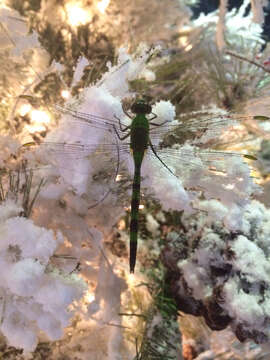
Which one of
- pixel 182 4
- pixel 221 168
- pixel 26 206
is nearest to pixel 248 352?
pixel 221 168

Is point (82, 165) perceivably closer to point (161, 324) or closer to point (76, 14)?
point (161, 324)

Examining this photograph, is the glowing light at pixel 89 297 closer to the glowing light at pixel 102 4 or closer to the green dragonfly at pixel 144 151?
the green dragonfly at pixel 144 151

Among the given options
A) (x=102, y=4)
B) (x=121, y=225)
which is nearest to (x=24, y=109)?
(x=121, y=225)

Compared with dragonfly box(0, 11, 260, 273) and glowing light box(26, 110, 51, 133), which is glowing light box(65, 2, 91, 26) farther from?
dragonfly box(0, 11, 260, 273)

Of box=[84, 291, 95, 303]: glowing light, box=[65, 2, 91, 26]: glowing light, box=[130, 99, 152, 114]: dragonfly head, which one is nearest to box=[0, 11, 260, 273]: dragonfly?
box=[130, 99, 152, 114]: dragonfly head

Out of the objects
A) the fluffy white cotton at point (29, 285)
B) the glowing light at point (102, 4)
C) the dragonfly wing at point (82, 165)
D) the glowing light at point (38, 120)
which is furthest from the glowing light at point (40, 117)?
the glowing light at point (102, 4)

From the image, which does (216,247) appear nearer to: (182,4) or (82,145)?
(82,145)
